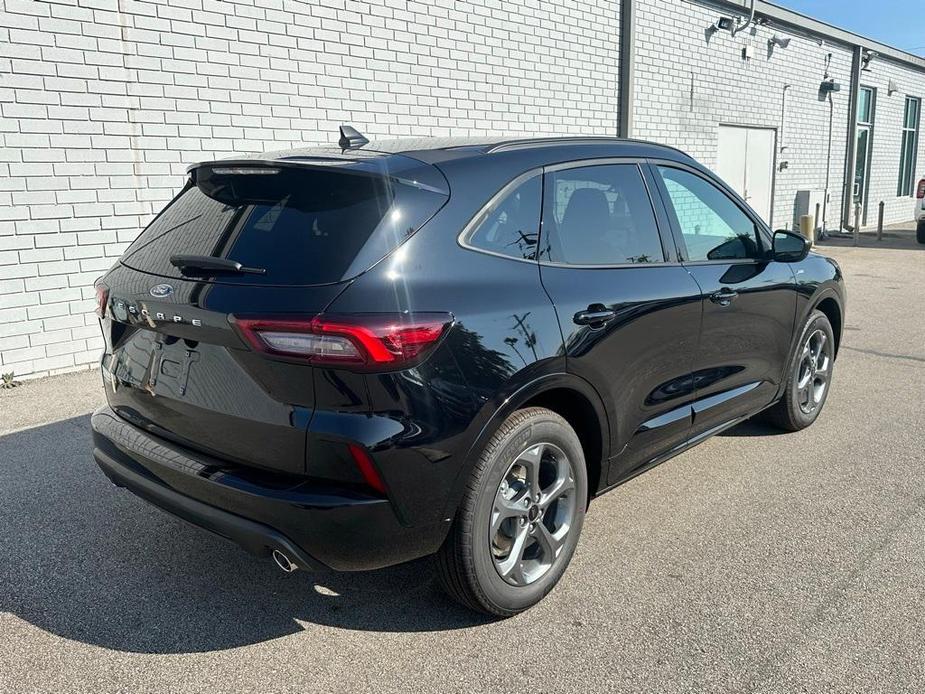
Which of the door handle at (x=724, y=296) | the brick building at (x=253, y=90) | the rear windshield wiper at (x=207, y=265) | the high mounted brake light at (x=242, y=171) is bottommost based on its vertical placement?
the door handle at (x=724, y=296)

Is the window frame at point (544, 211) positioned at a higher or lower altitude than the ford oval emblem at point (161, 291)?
higher

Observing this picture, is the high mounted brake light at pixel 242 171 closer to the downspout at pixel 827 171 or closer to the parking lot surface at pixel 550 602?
the parking lot surface at pixel 550 602

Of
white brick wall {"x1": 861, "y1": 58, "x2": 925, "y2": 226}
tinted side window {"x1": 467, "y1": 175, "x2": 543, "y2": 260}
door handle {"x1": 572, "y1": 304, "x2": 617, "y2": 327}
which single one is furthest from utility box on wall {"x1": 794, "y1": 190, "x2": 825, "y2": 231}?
tinted side window {"x1": 467, "y1": 175, "x2": 543, "y2": 260}

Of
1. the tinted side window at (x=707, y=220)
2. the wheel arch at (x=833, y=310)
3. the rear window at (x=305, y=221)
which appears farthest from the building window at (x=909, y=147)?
the rear window at (x=305, y=221)

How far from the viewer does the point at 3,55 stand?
6.06m

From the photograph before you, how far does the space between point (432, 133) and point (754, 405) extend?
6201 mm

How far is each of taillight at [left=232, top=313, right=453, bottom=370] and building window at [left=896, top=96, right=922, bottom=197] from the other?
82.1 ft

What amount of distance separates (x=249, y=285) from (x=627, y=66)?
11.3 metres

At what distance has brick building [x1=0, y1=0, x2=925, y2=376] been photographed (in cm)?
637

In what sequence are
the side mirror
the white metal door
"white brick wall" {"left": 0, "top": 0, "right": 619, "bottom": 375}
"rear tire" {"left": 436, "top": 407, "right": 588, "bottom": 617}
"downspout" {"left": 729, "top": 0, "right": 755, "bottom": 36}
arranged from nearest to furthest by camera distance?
"rear tire" {"left": 436, "top": 407, "right": 588, "bottom": 617}
the side mirror
"white brick wall" {"left": 0, "top": 0, "right": 619, "bottom": 375}
"downspout" {"left": 729, "top": 0, "right": 755, "bottom": 36}
the white metal door

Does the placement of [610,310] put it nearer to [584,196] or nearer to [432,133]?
[584,196]

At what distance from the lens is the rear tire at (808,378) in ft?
16.5

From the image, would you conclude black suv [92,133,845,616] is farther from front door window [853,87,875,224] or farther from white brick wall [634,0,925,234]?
front door window [853,87,875,224]

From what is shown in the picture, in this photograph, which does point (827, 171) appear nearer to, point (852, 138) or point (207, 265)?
point (852, 138)
